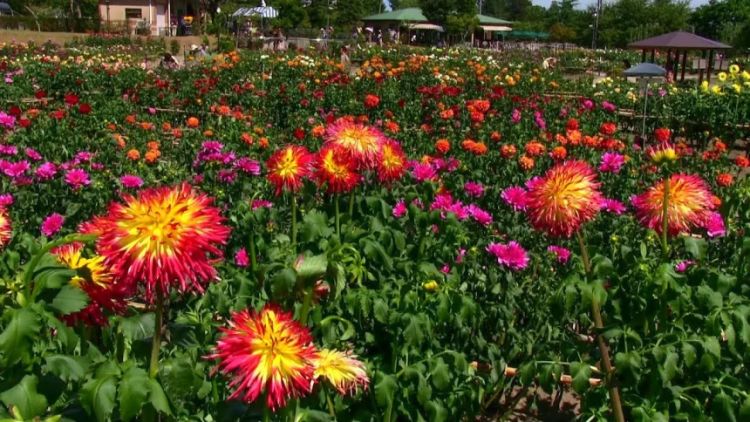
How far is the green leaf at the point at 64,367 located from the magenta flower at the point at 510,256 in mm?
1908

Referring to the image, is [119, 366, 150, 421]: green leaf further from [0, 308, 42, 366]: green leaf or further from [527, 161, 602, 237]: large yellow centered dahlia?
[527, 161, 602, 237]: large yellow centered dahlia

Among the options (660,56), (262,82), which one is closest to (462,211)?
(262,82)

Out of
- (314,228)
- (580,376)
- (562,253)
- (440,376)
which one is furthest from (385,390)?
(562,253)

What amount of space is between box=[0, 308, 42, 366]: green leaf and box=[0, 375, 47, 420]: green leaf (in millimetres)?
70

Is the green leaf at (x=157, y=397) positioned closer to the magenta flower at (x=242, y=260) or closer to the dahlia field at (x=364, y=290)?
the dahlia field at (x=364, y=290)

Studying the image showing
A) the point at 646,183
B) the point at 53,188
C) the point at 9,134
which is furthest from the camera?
the point at 9,134

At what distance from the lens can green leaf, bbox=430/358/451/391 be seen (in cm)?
217

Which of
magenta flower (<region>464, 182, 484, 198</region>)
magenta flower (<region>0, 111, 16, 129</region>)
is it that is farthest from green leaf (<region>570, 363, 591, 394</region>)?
magenta flower (<region>0, 111, 16, 129</region>)

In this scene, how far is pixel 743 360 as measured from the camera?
227 centimetres

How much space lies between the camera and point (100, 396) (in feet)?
4.55

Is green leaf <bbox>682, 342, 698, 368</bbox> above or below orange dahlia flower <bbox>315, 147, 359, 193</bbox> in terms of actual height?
below

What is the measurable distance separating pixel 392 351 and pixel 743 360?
1.06 meters

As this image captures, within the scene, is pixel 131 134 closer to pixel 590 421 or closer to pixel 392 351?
pixel 392 351

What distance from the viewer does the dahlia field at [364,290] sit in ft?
4.54
